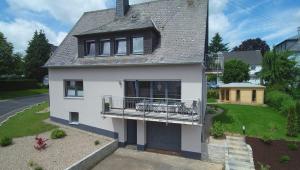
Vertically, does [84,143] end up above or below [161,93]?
below

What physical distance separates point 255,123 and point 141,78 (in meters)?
11.0

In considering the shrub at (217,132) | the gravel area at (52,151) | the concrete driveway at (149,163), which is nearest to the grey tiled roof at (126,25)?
the gravel area at (52,151)

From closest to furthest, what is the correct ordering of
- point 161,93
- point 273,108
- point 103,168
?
point 103,168 → point 161,93 → point 273,108

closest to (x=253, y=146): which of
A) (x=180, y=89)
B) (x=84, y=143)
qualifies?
(x=180, y=89)

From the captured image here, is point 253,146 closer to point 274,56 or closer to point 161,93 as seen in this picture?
point 161,93

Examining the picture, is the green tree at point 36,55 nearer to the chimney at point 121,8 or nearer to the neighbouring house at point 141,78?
the neighbouring house at point 141,78

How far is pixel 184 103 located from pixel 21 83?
145 feet

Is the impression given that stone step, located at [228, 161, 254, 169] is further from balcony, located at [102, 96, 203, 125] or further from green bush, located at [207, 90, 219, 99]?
green bush, located at [207, 90, 219, 99]

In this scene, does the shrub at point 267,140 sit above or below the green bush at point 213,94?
below

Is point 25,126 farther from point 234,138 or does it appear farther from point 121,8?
point 234,138

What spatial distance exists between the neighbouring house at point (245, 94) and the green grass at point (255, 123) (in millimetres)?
6083

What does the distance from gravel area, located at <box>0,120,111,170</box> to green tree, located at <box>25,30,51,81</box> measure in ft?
137

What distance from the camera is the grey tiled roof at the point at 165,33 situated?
47.3ft

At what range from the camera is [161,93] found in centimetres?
1493
